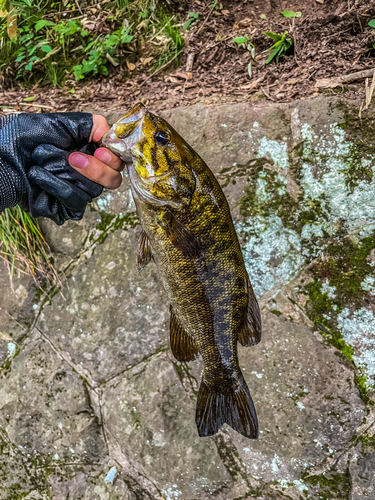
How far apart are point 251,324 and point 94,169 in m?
1.15

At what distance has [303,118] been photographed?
8.14 ft

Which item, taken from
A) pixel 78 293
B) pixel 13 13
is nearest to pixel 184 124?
pixel 78 293

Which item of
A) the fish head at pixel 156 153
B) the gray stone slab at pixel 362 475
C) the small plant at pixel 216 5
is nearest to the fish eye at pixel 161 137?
the fish head at pixel 156 153

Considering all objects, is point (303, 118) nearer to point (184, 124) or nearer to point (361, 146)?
point (361, 146)

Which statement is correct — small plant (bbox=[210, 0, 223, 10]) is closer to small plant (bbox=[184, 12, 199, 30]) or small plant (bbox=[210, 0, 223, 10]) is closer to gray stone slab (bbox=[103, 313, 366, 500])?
small plant (bbox=[184, 12, 199, 30])

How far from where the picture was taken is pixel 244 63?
2.98 metres

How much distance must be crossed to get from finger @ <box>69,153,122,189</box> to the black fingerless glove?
132 mm

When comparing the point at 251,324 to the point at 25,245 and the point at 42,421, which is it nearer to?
the point at 25,245

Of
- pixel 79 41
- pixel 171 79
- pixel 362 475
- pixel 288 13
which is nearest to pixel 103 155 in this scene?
pixel 171 79

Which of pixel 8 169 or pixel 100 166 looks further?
pixel 8 169

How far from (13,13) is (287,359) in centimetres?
387

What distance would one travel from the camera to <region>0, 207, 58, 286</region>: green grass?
299cm

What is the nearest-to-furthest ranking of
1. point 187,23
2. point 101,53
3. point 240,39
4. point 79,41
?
point 240,39 < point 187,23 < point 101,53 < point 79,41

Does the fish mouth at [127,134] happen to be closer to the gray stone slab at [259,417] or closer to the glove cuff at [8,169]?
the glove cuff at [8,169]
